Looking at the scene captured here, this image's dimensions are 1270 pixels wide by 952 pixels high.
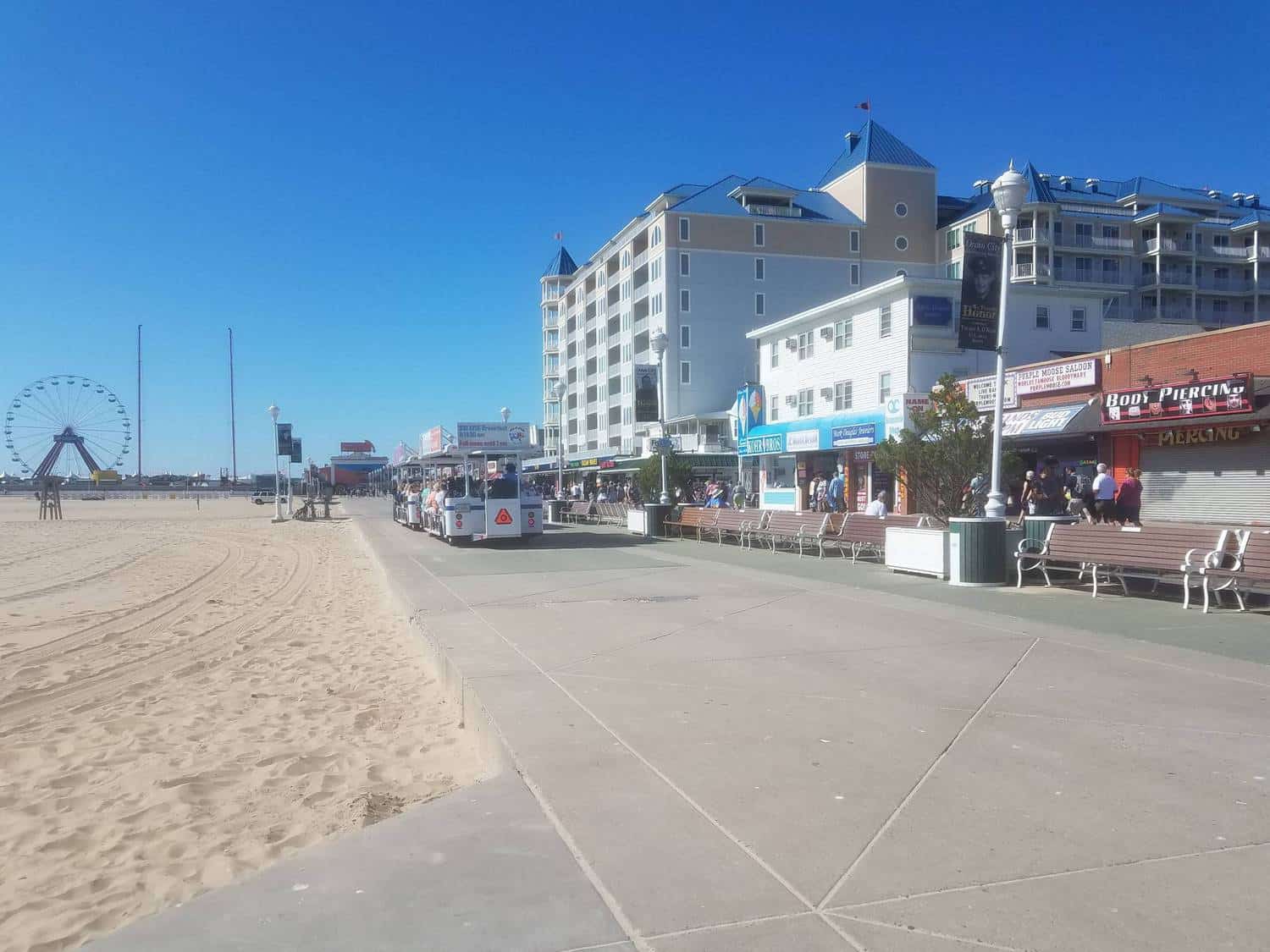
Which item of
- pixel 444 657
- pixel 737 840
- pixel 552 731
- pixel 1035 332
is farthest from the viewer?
pixel 1035 332

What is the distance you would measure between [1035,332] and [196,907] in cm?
3606

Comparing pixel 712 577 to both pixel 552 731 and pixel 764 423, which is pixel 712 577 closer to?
pixel 552 731

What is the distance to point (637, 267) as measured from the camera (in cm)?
6175

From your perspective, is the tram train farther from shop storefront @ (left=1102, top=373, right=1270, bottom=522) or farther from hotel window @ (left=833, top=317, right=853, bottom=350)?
hotel window @ (left=833, top=317, right=853, bottom=350)

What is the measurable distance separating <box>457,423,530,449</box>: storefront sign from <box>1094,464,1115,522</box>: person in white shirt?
12571 mm

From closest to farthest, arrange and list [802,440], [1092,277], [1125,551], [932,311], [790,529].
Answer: [1125,551]
[790,529]
[932,311]
[802,440]
[1092,277]

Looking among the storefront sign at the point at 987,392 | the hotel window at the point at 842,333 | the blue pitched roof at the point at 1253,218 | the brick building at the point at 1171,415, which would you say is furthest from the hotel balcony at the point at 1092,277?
the brick building at the point at 1171,415

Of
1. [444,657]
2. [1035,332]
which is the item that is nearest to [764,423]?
[1035,332]

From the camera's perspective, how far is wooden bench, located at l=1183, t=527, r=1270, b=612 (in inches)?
362

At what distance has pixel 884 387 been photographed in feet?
116

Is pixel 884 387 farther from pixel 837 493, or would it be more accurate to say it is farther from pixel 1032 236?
pixel 1032 236

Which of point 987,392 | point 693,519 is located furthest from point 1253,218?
point 693,519

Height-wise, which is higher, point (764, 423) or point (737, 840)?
point (764, 423)

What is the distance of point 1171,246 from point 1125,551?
64.8 m
